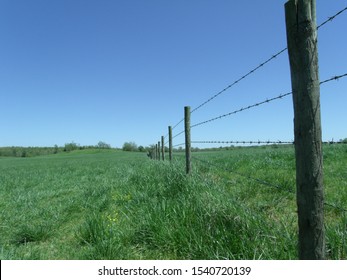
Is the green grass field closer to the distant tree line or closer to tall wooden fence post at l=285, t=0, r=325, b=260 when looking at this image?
tall wooden fence post at l=285, t=0, r=325, b=260

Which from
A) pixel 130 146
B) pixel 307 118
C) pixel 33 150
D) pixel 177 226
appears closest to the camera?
pixel 307 118

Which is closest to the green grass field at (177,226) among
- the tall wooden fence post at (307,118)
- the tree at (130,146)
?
the tall wooden fence post at (307,118)

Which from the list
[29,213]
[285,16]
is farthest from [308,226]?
[29,213]

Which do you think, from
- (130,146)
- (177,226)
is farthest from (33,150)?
(177,226)

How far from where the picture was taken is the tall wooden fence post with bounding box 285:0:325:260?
2.11 meters

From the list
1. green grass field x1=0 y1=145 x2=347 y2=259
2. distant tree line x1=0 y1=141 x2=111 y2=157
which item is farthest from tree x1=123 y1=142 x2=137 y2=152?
green grass field x1=0 y1=145 x2=347 y2=259

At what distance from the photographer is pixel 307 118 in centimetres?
211

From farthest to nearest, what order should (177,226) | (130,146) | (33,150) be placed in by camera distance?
(130,146) < (33,150) < (177,226)

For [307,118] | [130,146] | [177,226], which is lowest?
[177,226]

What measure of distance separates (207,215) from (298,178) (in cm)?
168

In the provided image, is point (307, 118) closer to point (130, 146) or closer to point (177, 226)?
point (177, 226)

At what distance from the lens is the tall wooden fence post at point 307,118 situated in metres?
2.11

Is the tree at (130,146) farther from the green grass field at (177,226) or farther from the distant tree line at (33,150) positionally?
the green grass field at (177,226)

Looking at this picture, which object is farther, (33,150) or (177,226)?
(33,150)
